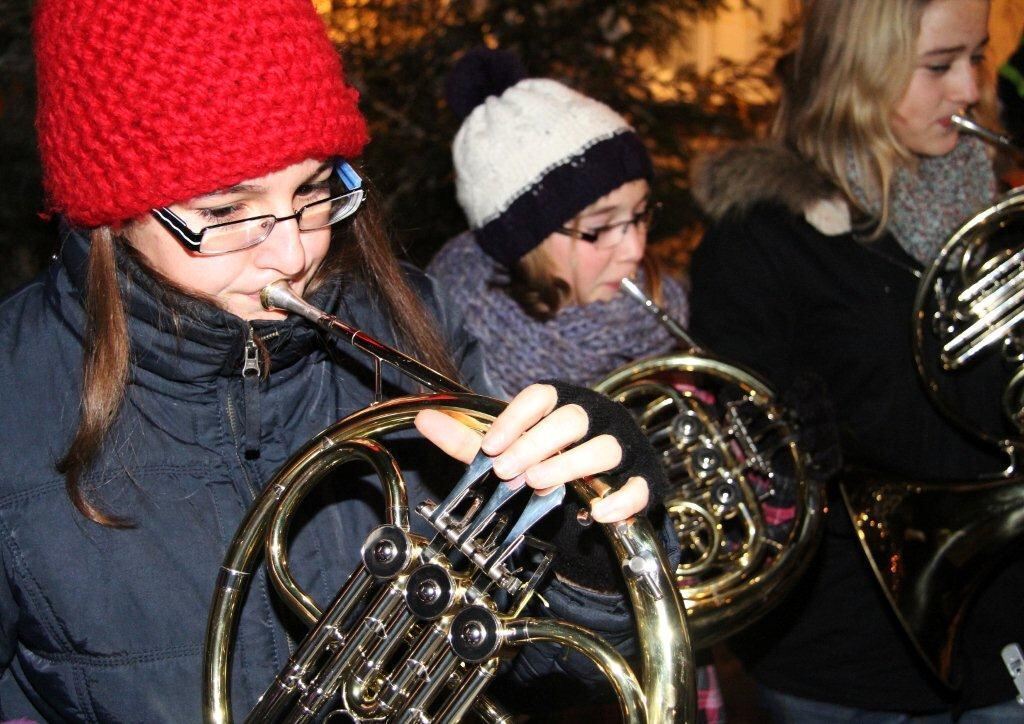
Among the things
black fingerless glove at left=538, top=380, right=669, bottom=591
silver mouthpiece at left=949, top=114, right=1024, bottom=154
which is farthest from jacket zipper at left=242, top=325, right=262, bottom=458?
silver mouthpiece at left=949, top=114, right=1024, bottom=154

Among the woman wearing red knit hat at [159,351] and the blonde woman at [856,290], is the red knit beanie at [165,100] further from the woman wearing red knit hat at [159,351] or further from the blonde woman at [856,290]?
the blonde woman at [856,290]

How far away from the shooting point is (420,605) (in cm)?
113

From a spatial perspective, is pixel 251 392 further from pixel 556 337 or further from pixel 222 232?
pixel 556 337

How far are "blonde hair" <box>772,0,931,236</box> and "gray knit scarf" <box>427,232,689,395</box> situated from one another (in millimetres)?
467

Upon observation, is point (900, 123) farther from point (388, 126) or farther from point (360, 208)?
point (388, 126)

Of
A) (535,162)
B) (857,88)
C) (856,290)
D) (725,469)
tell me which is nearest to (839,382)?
(856,290)

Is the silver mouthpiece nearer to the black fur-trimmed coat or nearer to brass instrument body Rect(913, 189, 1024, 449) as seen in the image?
brass instrument body Rect(913, 189, 1024, 449)

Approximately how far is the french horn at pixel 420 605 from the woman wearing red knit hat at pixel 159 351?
0.25 ft

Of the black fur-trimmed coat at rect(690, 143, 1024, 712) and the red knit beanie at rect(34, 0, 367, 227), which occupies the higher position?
the red knit beanie at rect(34, 0, 367, 227)

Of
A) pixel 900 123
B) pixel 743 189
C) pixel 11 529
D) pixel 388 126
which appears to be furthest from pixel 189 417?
pixel 388 126

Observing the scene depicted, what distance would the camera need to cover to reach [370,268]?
1.51 m

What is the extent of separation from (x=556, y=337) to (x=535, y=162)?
33cm

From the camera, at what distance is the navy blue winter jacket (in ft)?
4.13

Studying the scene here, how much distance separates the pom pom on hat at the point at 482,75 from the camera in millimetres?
2221
